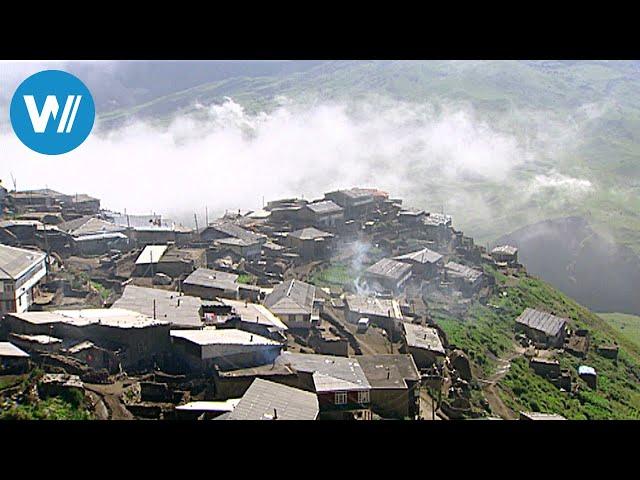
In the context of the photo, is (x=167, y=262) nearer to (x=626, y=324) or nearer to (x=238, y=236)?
(x=238, y=236)

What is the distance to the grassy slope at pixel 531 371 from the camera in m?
7.62

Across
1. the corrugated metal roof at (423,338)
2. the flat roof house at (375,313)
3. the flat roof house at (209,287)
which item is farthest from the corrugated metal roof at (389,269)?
the flat roof house at (209,287)

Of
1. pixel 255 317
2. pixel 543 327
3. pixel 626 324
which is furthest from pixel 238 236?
pixel 626 324

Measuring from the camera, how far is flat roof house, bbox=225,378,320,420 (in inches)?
170

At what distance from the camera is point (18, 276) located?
21.4 ft

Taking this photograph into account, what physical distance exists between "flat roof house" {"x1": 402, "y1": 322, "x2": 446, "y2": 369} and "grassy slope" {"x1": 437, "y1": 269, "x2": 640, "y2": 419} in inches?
34.3

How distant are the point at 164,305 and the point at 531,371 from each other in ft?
15.3

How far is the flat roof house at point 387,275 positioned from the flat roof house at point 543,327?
71.3 inches

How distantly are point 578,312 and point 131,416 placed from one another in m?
9.44

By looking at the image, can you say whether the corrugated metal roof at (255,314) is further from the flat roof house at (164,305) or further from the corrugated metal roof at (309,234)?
the corrugated metal roof at (309,234)

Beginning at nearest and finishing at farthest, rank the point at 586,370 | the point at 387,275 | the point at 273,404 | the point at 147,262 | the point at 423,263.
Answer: the point at 273,404
the point at 147,262
the point at 586,370
the point at 387,275
the point at 423,263
